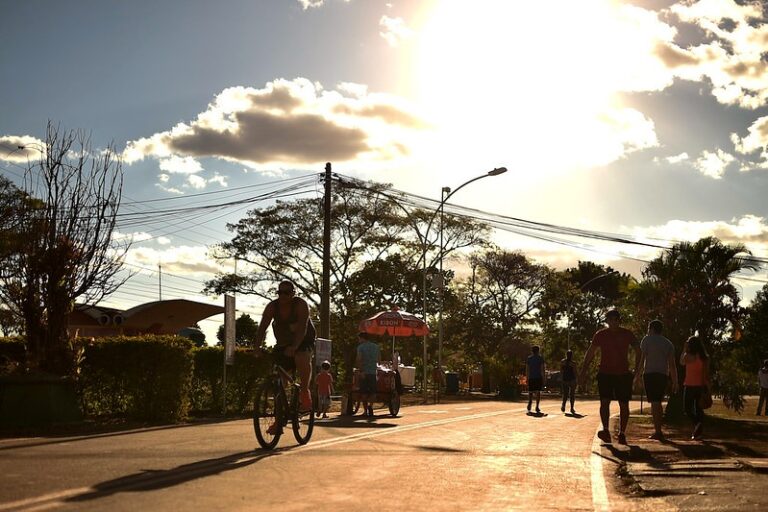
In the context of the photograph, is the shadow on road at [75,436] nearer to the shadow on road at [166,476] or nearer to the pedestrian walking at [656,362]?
the shadow on road at [166,476]

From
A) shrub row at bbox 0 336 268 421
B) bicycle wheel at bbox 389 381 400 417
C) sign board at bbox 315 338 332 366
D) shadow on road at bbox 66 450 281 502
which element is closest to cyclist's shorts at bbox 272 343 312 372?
shadow on road at bbox 66 450 281 502

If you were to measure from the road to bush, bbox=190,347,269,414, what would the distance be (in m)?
6.28

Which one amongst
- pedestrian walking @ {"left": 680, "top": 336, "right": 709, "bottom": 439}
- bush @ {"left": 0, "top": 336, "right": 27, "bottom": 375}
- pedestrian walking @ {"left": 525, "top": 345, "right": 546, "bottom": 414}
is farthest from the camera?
pedestrian walking @ {"left": 525, "top": 345, "right": 546, "bottom": 414}

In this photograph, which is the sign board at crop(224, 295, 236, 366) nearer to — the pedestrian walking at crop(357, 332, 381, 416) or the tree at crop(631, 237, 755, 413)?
the pedestrian walking at crop(357, 332, 381, 416)

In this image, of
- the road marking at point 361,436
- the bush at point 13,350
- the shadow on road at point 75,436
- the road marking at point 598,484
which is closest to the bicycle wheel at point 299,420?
the road marking at point 361,436

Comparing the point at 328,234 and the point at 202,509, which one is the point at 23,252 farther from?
the point at 328,234

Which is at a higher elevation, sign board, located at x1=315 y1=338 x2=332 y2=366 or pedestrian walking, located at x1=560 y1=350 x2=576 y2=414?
sign board, located at x1=315 y1=338 x2=332 y2=366

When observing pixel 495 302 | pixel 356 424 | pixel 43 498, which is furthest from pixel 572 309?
pixel 43 498

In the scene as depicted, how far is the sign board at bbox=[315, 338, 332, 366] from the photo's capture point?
23438mm

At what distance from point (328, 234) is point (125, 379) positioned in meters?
15.3

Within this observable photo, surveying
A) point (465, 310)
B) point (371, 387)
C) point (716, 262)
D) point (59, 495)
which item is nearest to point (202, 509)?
point (59, 495)

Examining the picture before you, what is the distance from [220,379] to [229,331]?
1.26 metres

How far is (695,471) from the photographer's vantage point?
9047 millimetres

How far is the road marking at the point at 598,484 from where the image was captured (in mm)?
7049
